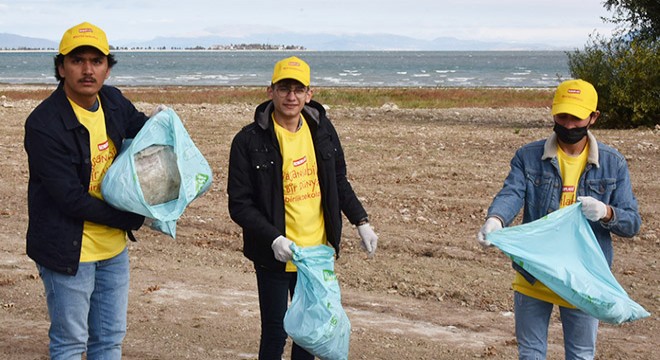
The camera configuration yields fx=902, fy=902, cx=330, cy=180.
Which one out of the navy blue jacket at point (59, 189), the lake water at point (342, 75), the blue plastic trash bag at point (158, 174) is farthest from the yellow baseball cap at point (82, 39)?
the lake water at point (342, 75)

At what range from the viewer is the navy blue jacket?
3.70m

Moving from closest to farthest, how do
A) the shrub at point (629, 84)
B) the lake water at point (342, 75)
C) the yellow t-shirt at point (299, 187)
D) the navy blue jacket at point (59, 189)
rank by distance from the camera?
the navy blue jacket at point (59, 189) → the yellow t-shirt at point (299, 187) → the shrub at point (629, 84) → the lake water at point (342, 75)

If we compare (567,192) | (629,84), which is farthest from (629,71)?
(567,192)

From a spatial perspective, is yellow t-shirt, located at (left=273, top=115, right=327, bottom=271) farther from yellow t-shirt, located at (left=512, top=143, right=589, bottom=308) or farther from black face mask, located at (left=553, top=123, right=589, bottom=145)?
black face mask, located at (left=553, top=123, right=589, bottom=145)

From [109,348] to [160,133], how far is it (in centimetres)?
100

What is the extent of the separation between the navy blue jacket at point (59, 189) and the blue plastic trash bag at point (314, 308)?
2.76 ft

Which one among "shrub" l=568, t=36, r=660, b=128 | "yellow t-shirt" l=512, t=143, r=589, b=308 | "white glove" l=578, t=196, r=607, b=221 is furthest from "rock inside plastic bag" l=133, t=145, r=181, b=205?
"shrub" l=568, t=36, r=660, b=128

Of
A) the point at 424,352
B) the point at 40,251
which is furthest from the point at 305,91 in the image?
the point at 424,352

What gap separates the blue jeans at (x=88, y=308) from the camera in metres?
3.82

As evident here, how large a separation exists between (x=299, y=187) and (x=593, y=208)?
131cm

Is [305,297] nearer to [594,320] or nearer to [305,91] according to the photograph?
[305,91]

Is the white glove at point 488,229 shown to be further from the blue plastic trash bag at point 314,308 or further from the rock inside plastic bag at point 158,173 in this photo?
the rock inside plastic bag at point 158,173

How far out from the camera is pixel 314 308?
4.07m

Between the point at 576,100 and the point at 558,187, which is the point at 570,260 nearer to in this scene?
the point at 558,187
